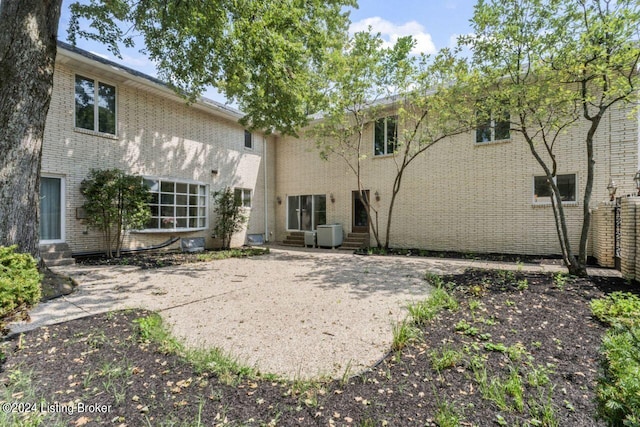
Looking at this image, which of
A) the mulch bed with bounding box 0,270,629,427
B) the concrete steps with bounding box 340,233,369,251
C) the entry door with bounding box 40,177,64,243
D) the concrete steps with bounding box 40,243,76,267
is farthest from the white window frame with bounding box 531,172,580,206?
the entry door with bounding box 40,177,64,243

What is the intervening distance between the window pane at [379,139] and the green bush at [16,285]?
449 inches

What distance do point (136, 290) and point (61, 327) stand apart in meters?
1.98

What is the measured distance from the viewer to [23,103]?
459 cm

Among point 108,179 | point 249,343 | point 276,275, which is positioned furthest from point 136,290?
point 108,179

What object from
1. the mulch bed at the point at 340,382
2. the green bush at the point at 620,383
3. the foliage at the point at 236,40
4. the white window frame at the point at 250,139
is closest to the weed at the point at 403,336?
the mulch bed at the point at 340,382

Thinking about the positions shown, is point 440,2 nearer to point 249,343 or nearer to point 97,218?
point 249,343

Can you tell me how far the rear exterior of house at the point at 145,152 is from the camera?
8.41 meters

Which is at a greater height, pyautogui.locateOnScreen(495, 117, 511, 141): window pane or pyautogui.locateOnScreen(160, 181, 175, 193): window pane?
pyautogui.locateOnScreen(495, 117, 511, 141): window pane

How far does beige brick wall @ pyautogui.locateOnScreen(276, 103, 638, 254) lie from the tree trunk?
10340 mm

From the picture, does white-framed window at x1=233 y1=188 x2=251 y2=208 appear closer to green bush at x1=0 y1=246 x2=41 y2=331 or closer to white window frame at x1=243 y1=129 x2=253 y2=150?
white window frame at x1=243 y1=129 x2=253 y2=150

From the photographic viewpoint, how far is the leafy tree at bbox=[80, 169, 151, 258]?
855cm

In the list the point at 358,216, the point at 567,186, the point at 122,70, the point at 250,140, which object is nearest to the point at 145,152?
the point at 122,70

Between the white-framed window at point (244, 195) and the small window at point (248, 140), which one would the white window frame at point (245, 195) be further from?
the small window at point (248, 140)

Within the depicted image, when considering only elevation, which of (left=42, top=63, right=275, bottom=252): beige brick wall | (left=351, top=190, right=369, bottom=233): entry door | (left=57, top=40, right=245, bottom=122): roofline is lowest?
(left=351, top=190, right=369, bottom=233): entry door
